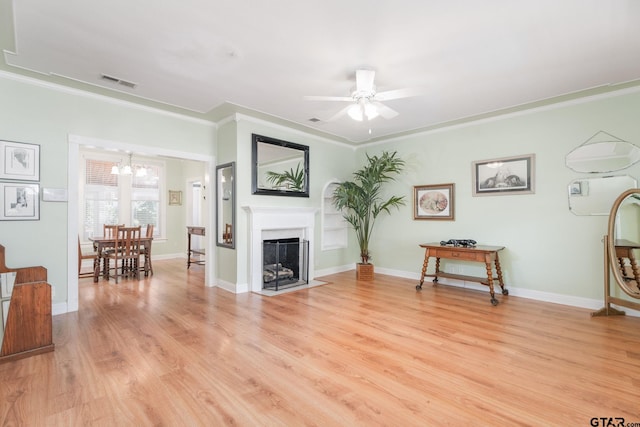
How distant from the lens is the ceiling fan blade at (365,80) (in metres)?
2.88

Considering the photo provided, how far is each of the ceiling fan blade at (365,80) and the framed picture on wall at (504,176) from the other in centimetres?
258

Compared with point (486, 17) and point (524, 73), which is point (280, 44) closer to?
point (486, 17)

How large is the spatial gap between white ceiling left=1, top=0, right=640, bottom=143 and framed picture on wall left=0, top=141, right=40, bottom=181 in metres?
0.77

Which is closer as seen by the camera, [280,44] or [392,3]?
[392,3]

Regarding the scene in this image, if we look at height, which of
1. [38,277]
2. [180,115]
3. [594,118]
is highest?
[180,115]

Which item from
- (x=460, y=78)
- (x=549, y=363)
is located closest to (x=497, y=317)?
(x=549, y=363)

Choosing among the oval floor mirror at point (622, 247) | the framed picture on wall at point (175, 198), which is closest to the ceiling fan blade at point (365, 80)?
the oval floor mirror at point (622, 247)

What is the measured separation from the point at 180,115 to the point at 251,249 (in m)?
2.20

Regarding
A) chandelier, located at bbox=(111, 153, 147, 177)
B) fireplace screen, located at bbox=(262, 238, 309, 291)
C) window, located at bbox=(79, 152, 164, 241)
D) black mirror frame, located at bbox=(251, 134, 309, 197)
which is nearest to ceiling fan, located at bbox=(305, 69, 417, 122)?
black mirror frame, located at bbox=(251, 134, 309, 197)

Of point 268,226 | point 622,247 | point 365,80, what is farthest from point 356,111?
point 622,247

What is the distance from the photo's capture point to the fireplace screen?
4660 millimetres

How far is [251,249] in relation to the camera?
175 inches

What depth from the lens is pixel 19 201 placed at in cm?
314

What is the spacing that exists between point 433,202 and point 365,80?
9.41 ft
